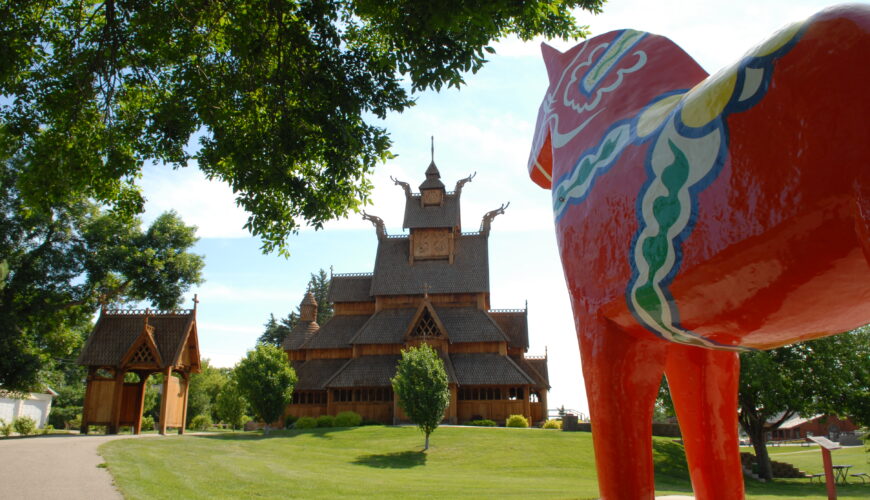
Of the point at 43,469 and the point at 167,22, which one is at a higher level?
the point at 167,22

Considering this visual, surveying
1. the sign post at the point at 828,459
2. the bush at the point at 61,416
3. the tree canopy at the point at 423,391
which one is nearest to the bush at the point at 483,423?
the tree canopy at the point at 423,391

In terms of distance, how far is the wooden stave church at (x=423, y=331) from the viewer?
3425cm

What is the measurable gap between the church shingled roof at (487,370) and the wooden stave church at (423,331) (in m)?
0.06

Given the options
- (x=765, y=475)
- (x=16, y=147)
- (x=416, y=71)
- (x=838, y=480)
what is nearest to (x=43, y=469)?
(x=16, y=147)

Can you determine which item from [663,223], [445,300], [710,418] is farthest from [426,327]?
[663,223]

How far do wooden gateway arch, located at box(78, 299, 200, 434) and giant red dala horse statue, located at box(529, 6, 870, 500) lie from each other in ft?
81.5

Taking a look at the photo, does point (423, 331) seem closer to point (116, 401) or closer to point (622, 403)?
point (116, 401)

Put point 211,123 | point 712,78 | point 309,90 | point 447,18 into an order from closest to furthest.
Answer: point 712,78 < point 447,18 < point 309,90 < point 211,123

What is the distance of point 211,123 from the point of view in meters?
9.34

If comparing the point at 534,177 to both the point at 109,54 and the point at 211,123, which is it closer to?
the point at 211,123

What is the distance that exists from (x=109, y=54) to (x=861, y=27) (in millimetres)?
9991

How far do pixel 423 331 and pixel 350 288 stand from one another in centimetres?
A: 925

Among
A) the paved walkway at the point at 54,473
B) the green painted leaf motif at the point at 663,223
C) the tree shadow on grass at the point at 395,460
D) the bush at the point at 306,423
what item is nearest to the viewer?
the green painted leaf motif at the point at 663,223

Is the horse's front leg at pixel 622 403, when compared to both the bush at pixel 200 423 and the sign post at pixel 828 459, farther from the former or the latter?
the bush at pixel 200 423
